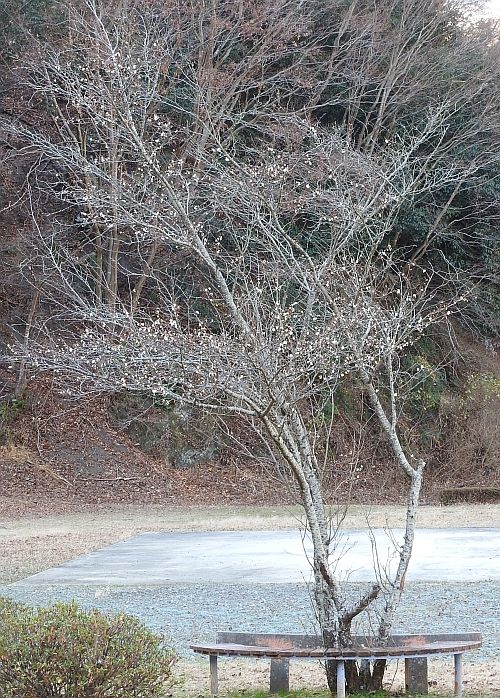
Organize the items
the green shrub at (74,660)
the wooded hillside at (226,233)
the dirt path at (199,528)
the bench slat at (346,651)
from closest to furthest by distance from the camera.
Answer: the green shrub at (74,660)
the bench slat at (346,651)
the dirt path at (199,528)
the wooded hillside at (226,233)

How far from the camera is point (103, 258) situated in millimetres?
22719

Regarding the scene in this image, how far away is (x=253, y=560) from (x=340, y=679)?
6.63 meters

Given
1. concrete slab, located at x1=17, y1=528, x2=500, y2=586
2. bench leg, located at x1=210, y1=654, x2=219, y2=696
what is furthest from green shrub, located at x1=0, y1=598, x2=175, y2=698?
concrete slab, located at x1=17, y1=528, x2=500, y2=586

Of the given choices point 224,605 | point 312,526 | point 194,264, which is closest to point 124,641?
point 312,526

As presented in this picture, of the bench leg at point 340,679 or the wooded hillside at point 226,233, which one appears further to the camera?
the wooded hillside at point 226,233

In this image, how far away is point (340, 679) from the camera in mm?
5195

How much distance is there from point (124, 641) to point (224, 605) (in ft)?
15.5

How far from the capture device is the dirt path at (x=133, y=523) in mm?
13016

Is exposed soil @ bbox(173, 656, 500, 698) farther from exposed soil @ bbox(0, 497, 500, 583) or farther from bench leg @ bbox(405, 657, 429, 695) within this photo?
exposed soil @ bbox(0, 497, 500, 583)

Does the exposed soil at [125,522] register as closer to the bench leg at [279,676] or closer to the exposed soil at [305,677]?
the exposed soil at [305,677]

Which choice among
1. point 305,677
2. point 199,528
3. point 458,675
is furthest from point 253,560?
point 458,675

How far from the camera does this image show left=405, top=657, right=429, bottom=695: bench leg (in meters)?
5.61

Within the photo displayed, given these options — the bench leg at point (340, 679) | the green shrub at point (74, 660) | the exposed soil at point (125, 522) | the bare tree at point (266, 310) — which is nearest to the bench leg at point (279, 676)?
the bare tree at point (266, 310)

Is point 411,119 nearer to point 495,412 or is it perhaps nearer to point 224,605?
point 495,412
